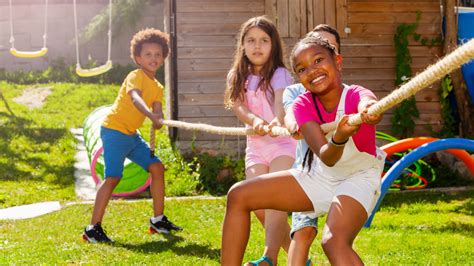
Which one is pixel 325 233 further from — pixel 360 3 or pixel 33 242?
pixel 360 3

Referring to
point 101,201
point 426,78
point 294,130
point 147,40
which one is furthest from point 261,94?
point 426,78

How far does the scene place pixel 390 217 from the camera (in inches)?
276

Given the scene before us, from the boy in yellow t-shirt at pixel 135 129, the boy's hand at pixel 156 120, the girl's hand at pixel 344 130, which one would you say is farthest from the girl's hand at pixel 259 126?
the boy in yellow t-shirt at pixel 135 129

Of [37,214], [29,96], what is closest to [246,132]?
[37,214]

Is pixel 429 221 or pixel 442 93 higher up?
pixel 442 93

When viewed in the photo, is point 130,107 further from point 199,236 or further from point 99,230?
point 199,236

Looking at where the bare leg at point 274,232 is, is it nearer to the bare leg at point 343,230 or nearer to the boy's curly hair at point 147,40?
the bare leg at point 343,230

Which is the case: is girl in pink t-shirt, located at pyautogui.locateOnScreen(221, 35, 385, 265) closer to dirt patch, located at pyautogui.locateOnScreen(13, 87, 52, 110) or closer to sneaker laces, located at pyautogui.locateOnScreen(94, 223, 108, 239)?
sneaker laces, located at pyautogui.locateOnScreen(94, 223, 108, 239)

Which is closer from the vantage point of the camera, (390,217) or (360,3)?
(390,217)

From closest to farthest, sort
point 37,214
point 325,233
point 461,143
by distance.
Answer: point 325,233
point 461,143
point 37,214

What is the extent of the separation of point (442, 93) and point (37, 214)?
5.22 meters

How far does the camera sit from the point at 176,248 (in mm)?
5836

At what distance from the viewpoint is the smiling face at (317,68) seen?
3469 mm

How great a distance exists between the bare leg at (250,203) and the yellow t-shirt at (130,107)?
290 cm
